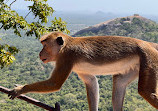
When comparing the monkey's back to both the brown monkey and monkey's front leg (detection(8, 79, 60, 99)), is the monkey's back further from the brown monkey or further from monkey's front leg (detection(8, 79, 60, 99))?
monkey's front leg (detection(8, 79, 60, 99))

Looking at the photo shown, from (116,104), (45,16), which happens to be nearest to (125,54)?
(116,104)

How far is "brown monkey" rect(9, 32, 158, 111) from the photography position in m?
1.94

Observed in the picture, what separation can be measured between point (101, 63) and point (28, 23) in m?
2.53

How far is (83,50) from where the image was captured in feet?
7.15

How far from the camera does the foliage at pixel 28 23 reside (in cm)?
384

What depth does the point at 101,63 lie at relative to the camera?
2.10m

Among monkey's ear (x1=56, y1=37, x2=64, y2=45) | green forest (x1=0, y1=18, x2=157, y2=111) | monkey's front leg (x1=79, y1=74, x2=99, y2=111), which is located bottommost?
green forest (x1=0, y1=18, x2=157, y2=111)

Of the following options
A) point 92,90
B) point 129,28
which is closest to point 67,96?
point 92,90

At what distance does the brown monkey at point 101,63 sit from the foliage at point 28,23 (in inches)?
65.4

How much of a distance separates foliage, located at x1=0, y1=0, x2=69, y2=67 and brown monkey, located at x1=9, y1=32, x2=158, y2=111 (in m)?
1.66

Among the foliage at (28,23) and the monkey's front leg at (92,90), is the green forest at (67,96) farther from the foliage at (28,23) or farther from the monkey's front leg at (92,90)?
the monkey's front leg at (92,90)

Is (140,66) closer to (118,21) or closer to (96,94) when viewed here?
(96,94)

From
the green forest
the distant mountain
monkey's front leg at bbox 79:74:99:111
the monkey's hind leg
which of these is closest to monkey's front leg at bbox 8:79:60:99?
monkey's front leg at bbox 79:74:99:111

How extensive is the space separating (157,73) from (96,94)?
726mm
